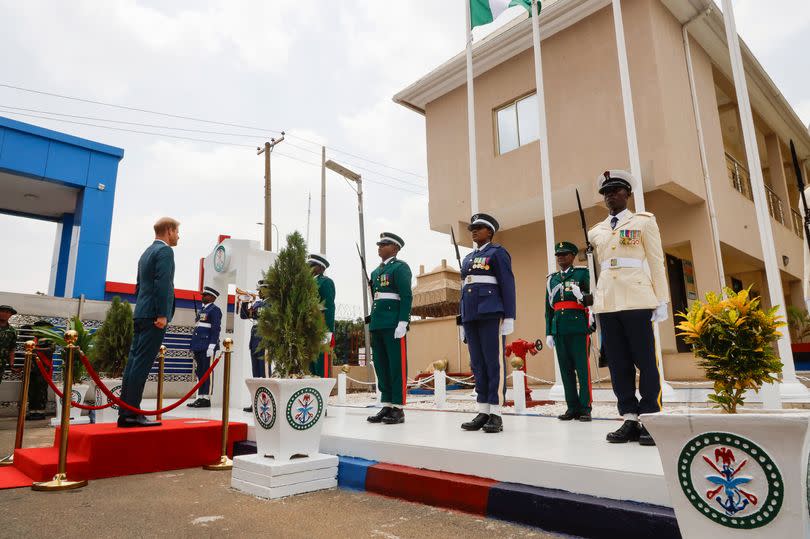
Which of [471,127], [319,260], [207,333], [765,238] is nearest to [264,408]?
[319,260]

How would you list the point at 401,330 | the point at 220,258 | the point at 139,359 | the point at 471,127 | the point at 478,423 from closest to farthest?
1. the point at 478,423
2. the point at 139,359
3. the point at 401,330
4. the point at 220,258
5. the point at 471,127

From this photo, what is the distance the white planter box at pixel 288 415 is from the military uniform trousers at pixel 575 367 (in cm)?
273

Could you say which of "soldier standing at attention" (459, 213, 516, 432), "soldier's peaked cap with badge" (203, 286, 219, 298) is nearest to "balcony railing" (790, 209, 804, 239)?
"soldier standing at attention" (459, 213, 516, 432)

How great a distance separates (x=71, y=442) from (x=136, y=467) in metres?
0.76

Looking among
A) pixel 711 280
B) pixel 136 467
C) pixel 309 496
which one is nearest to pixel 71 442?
pixel 136 467

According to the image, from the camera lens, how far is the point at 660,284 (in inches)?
139

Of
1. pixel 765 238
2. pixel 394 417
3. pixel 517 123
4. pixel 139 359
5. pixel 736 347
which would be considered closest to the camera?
pixel 736 347

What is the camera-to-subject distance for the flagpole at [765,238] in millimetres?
5523

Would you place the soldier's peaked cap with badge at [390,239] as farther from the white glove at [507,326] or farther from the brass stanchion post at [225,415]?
the brass stanchion post at [225,415]

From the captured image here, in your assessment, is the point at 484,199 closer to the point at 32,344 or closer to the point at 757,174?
the point at 757,174

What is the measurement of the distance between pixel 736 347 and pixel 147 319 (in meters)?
4.65

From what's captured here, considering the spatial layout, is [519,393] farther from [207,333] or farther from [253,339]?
[207,333]

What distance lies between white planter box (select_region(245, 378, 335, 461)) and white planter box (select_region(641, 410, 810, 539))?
255 centimetres

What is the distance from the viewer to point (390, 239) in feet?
18.0
